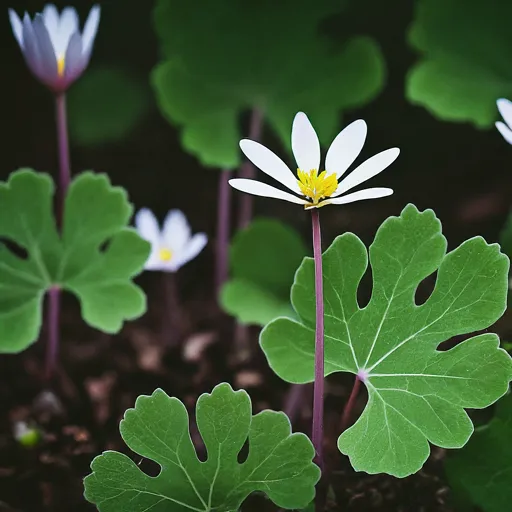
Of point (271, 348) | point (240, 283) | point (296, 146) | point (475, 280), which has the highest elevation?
point (296, 146)

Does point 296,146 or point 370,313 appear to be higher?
point 296,146

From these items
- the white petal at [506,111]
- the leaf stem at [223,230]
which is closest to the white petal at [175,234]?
the leaf stem at [223,230]

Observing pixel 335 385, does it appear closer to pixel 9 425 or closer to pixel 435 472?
pixel 435 472

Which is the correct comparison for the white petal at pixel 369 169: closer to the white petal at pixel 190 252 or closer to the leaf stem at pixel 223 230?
the white petal at pixel 190 252

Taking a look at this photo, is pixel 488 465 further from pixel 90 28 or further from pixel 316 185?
pixel 90 28

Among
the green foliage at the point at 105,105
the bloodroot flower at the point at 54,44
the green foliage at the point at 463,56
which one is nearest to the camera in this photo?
the bloodroot flower at the point at 54,44

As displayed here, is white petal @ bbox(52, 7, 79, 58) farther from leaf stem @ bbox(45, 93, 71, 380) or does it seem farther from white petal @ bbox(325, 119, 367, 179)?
white petal @ bbox(325, 119, 367, 179)

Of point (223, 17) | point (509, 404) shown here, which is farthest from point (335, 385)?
point (223, 17)
